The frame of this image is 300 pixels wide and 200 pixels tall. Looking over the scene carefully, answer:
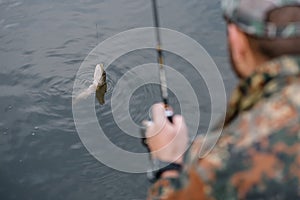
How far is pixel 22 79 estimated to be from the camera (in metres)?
6.79

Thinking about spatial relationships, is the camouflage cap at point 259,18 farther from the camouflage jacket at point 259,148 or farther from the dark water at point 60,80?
the dark water at point 60,80

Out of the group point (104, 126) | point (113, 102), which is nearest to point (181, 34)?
point (113, 102)

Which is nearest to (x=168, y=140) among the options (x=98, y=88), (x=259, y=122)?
(x=259, y=122)

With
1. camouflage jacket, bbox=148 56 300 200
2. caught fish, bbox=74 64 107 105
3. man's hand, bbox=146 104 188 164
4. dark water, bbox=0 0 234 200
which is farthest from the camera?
caught fish, bbox=74 64 107 105

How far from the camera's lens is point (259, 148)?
1.46 metres

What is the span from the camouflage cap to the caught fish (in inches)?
185

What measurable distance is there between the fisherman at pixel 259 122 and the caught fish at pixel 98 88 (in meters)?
4.72

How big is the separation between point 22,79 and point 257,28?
565 cm

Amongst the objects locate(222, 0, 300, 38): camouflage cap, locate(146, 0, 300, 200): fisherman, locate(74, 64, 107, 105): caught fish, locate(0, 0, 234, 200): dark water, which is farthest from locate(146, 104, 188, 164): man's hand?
locate(74, 64, 107, 105): caught fish

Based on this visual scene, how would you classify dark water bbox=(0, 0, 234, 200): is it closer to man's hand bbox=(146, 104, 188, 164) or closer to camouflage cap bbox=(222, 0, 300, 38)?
man's hand bbox=(146, 104, 188, 164)

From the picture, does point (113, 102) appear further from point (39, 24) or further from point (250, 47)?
point (250, 47)

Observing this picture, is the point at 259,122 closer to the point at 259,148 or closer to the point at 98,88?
the point at 259,148

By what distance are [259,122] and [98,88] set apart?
5.06 m

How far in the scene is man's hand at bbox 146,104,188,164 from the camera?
2096mm
